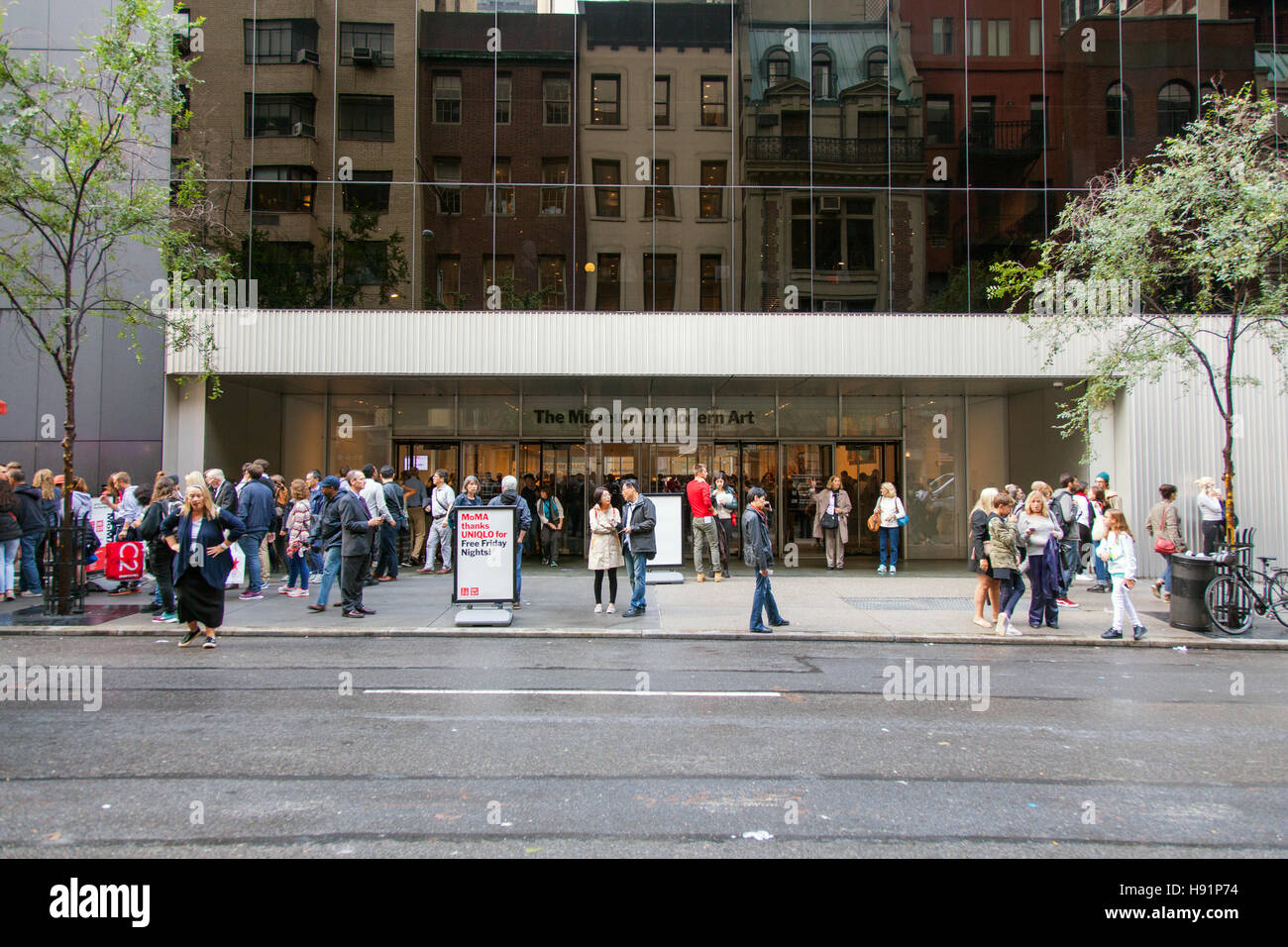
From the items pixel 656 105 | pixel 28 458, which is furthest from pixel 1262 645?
pixel 28 458

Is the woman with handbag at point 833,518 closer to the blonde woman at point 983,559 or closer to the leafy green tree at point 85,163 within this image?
the blonde woman at point 983,559

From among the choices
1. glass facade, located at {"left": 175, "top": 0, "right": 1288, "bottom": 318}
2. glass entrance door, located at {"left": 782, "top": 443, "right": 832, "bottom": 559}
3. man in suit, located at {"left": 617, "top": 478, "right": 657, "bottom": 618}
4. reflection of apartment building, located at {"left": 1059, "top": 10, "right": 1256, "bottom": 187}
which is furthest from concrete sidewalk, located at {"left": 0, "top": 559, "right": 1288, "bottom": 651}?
reflection of apartment building, located at {"left": 1059, "top": 10, "right": 1256, "bottom": 187}

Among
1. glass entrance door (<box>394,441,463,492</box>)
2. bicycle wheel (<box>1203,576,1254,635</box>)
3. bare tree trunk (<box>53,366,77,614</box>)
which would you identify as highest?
glass entrance door (<box>394,441,463,492</box>)

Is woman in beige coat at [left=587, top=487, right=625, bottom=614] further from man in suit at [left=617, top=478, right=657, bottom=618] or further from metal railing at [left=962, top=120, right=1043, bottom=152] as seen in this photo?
metal railing at [left=962, top=120, right=1043, bottom=152]

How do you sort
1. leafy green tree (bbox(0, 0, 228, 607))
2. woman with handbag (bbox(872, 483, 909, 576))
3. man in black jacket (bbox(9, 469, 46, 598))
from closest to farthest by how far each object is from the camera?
leafy green tree (bbox(0, 0, 228, 607)), man in black jacket (bbox(9, 469, 46, 598)), woman with handbag (bbox(872, 483, 909, 576))

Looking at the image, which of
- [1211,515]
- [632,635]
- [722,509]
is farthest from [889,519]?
[632,635]

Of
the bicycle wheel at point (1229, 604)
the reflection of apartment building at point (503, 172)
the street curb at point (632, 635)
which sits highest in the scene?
the reflection of apartment building at point (503, 172)

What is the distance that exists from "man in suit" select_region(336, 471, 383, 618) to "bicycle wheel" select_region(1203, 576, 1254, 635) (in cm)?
1130

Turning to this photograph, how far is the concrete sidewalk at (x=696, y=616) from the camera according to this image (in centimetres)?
1022

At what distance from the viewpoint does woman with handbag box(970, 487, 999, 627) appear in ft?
34.6

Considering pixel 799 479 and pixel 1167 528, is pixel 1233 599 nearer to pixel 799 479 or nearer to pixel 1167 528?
pixel 1167 528

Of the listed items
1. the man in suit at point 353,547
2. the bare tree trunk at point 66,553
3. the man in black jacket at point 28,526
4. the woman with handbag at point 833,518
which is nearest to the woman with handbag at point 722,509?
the woman with handbag at point 833,518

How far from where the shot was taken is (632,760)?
5.35 meters

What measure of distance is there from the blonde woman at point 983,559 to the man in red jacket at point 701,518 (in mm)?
4885
